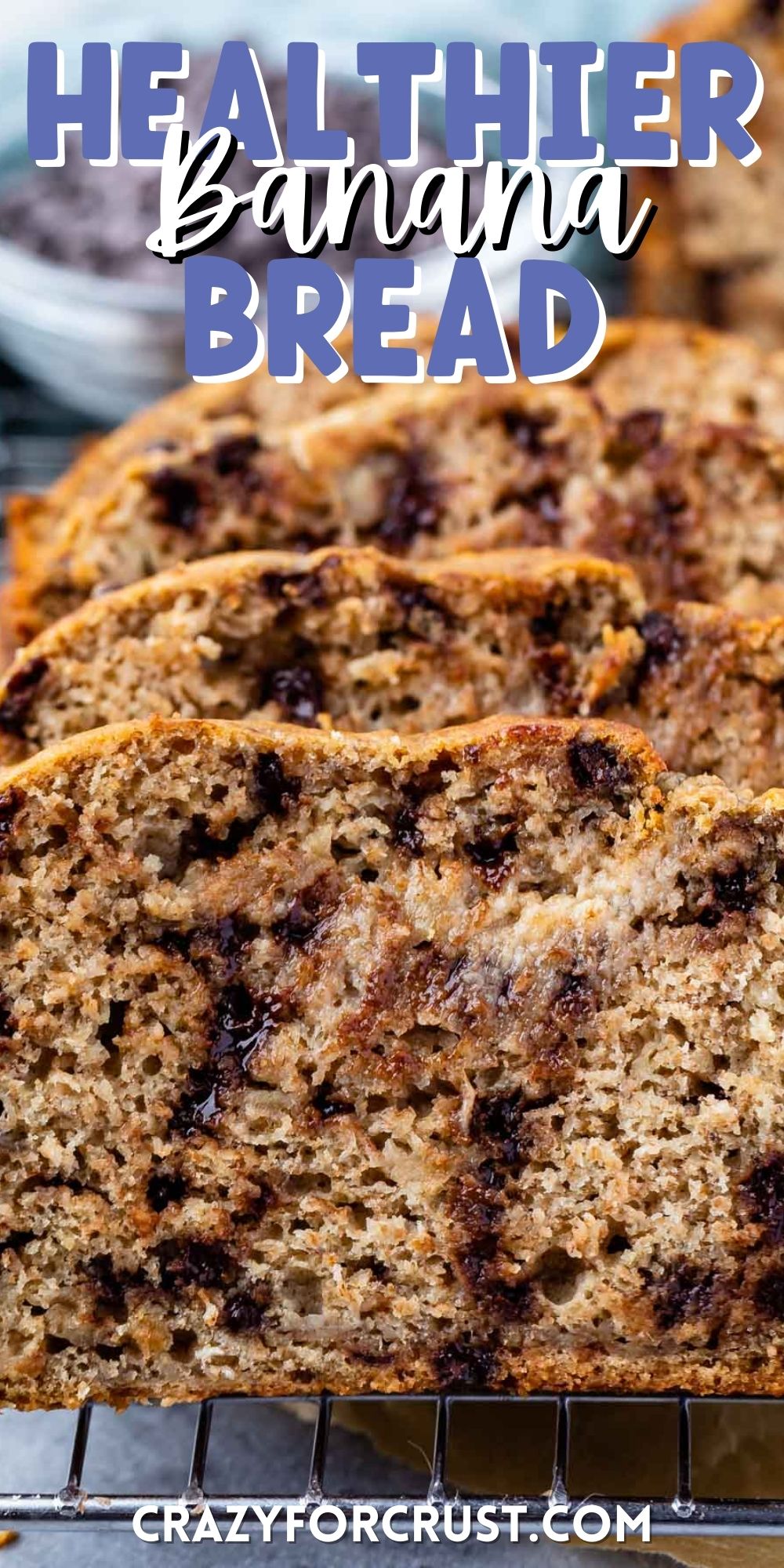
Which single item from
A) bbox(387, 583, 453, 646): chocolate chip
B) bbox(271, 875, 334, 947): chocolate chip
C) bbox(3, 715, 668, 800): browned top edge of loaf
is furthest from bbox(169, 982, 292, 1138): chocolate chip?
bbox(387, 583, 453, 646): chocolate chip

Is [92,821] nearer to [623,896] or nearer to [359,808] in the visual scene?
[359,808]

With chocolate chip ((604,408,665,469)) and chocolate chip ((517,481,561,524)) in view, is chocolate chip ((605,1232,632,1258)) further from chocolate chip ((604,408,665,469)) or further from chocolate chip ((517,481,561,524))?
chocolate chip ((604,408,665,469))

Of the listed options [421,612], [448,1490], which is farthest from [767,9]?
[448,1490]

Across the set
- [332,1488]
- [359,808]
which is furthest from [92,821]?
[332,1488]

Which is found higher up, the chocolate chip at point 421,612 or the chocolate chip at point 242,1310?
the chocolate chip at point 421,612

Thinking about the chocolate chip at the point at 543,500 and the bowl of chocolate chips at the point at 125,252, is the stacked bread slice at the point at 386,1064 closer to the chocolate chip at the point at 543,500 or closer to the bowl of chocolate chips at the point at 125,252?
the chocolate chip at the point at 543,500

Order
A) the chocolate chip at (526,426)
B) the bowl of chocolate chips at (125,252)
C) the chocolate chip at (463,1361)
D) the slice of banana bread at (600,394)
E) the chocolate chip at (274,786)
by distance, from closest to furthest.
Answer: the chocolate chip at (274,786)
the chocolate chip at (463,1361)
the chocolate chip at (526,426)
the slice of banana bread at (600,394)
the bowl of chocolate chips at (125,252)

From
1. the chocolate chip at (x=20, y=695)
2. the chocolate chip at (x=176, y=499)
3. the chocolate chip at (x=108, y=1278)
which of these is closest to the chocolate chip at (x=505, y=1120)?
the chocolate chip at (x=108, y=1278)
